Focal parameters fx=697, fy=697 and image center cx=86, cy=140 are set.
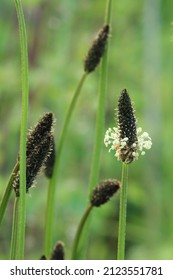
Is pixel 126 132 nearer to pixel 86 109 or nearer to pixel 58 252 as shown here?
pixel 58 252

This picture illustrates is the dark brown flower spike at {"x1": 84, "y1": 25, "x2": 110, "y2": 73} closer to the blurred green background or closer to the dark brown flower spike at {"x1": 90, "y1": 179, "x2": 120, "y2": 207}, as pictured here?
the dark brown flower spike at {"x1": 90, "y1": 179, "x2": 120, "y2": 207}

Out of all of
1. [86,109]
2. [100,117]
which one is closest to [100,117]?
[100,117]

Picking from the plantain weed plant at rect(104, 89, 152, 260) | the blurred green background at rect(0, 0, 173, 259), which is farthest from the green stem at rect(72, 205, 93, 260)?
the blurred green background at rect(0, 0, 173, 259)

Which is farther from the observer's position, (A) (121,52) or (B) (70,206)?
(A) (121,52)

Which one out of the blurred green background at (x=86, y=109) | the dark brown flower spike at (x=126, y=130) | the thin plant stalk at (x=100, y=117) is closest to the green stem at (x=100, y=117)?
the thin plant stalk at (x=100, y=117)

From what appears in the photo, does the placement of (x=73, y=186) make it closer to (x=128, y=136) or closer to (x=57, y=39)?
(x=57, y=39)

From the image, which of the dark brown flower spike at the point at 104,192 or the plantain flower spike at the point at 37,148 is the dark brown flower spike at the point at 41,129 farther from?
the dark brown flower spike at the point at 104,192
